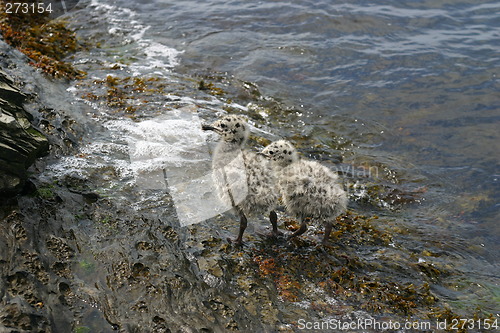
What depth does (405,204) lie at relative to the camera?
8898mm

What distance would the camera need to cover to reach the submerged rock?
5930 mm

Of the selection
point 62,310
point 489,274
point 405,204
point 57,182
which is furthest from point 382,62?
point 62,310

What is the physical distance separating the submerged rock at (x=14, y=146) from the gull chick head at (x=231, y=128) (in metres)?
2.42

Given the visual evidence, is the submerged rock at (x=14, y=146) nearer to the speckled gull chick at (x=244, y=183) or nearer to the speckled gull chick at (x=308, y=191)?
the speckled gull chick at (x=244, y=183)

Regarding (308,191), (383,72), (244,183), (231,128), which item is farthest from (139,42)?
(308,191)

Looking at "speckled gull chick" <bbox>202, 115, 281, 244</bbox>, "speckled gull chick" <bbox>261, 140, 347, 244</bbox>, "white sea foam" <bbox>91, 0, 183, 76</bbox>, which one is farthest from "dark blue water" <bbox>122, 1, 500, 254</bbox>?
"speckled gull chick" <bbox>202, 115, 281, 244</bbox>

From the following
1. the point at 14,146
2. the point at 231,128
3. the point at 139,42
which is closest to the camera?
the point at 14,146

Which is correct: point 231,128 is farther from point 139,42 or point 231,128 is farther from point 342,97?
point 139,42

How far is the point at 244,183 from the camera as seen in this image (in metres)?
6.48

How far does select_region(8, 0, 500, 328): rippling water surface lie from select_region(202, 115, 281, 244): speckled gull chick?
707 millimetres

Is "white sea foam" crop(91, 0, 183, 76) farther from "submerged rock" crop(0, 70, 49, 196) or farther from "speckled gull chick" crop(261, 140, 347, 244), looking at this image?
"speckled gull chick" crop(261, 140, 347, 244)

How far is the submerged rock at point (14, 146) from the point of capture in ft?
19.5

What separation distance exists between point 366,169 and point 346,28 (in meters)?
7.88

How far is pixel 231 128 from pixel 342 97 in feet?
21.2
